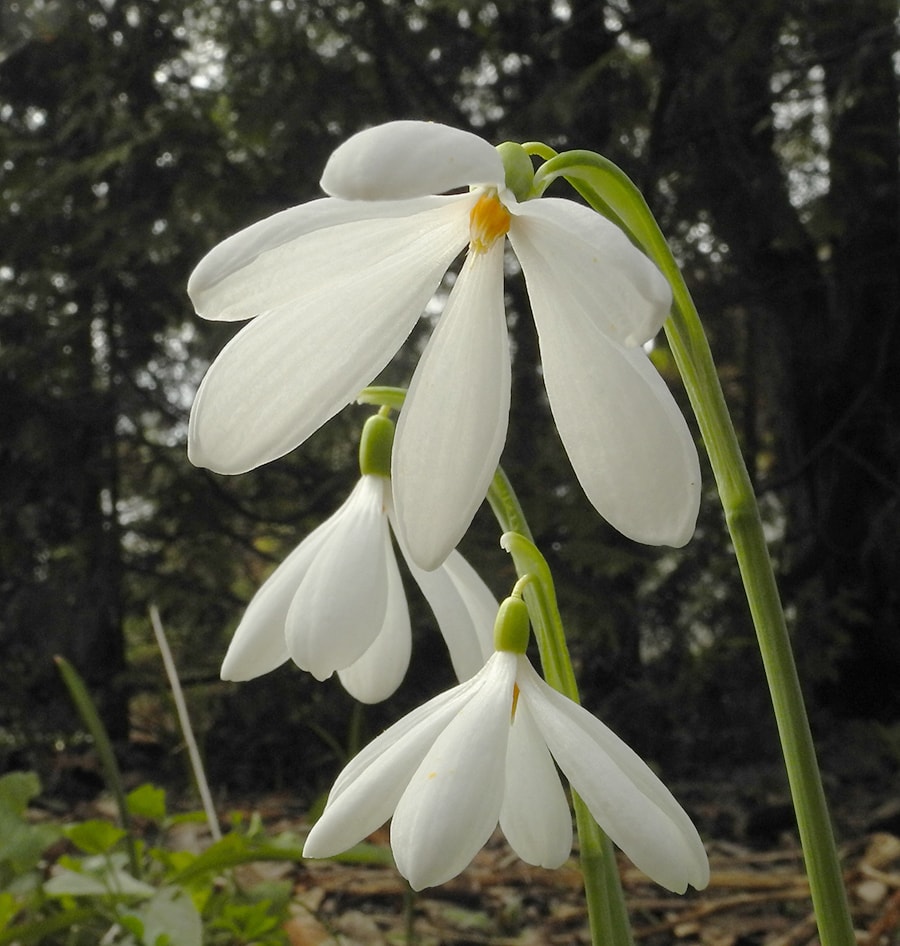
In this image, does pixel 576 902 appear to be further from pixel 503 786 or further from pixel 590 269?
pixel 590 269

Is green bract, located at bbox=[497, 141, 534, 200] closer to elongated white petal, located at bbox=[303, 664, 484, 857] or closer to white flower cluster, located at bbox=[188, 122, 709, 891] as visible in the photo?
white flower cluster, located at bbox=[188, 122, 709, 891]

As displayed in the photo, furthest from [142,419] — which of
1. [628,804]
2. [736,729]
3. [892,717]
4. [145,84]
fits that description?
[628,804]

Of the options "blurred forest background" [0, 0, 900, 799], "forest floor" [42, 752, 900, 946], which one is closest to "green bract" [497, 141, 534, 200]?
"forest floor" [42, 752, 900, 946]

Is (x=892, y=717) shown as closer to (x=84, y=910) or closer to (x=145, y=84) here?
(x=84, y=910)

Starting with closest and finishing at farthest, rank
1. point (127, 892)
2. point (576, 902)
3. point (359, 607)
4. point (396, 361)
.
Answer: point (359, 607) < point (127, 892) < point (576, 902) < point (396, 361)

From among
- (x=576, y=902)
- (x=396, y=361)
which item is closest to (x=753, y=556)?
(x=576, y=902)

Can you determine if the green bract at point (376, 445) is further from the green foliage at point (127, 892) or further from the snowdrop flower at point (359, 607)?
the green foliage at point (127, 892)

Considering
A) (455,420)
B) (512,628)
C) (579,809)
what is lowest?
(579,809)
